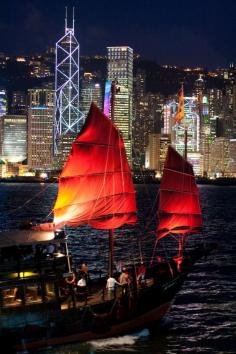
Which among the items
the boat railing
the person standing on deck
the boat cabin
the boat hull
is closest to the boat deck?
the person standing on deck

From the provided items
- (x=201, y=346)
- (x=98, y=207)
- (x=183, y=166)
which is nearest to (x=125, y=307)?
(x=201, y=346)

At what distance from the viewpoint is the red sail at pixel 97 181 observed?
83.7 ft

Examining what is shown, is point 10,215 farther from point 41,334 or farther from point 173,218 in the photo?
point 41,334

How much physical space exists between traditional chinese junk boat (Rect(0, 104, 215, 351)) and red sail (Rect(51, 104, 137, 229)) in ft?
0.14

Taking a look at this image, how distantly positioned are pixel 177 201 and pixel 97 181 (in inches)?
176

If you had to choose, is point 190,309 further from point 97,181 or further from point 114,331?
point 97,181

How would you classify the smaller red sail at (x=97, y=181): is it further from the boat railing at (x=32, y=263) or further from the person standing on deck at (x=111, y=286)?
the boat railing at (x=32, y=263)

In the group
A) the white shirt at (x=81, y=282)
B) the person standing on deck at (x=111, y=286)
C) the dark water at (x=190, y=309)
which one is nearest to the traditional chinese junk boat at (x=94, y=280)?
the person standing on deck at (x=111, y=286)

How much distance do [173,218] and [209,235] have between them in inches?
1387

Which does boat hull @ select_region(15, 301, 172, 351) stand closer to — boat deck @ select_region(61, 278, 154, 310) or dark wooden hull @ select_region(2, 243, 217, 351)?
dark wooden hull @ select_region(2, 243, 217, 351)

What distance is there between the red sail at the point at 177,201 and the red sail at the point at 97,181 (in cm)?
229

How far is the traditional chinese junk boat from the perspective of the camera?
821 inches

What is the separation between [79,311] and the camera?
21.6 meters

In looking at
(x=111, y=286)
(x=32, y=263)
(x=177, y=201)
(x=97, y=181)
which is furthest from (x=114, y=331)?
(x=177, y=201)
